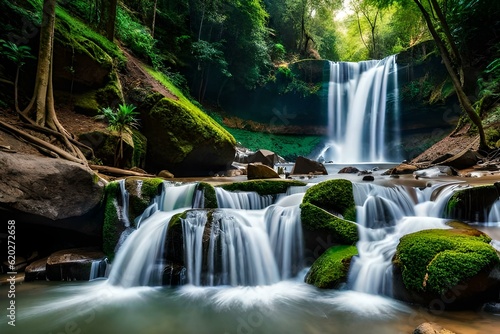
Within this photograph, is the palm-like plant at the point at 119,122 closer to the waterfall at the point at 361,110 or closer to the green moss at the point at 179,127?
the green moss at the point at 179,127

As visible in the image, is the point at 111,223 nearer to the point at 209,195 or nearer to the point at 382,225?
the point at 209,195

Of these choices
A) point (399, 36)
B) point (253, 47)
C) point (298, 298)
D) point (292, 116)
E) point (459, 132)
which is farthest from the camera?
point (399, 36)

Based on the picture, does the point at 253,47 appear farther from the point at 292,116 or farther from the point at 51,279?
the point at 51,279

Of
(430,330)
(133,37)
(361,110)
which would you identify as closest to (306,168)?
(430,330)

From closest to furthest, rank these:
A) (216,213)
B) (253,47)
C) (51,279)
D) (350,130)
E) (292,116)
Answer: (51,279), (216,213), (253,47), (350,130), (292,116)

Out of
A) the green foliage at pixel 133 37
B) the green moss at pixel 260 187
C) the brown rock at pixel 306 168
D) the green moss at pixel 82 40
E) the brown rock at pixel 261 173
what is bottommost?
the green moss at pixel 260 187

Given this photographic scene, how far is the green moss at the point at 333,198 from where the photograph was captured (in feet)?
15.9

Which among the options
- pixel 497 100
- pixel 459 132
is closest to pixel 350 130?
pixel 459 132

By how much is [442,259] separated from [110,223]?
15.9 feet

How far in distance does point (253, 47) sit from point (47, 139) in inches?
586

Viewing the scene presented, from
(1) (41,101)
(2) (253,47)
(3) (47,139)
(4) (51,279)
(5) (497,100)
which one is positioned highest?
(2) (253,47)

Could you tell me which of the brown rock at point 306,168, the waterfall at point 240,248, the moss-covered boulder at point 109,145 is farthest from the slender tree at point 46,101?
the brown rock at point 306,168

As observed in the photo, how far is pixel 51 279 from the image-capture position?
4.21m

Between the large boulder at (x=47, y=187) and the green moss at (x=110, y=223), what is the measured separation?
0.15 meters
